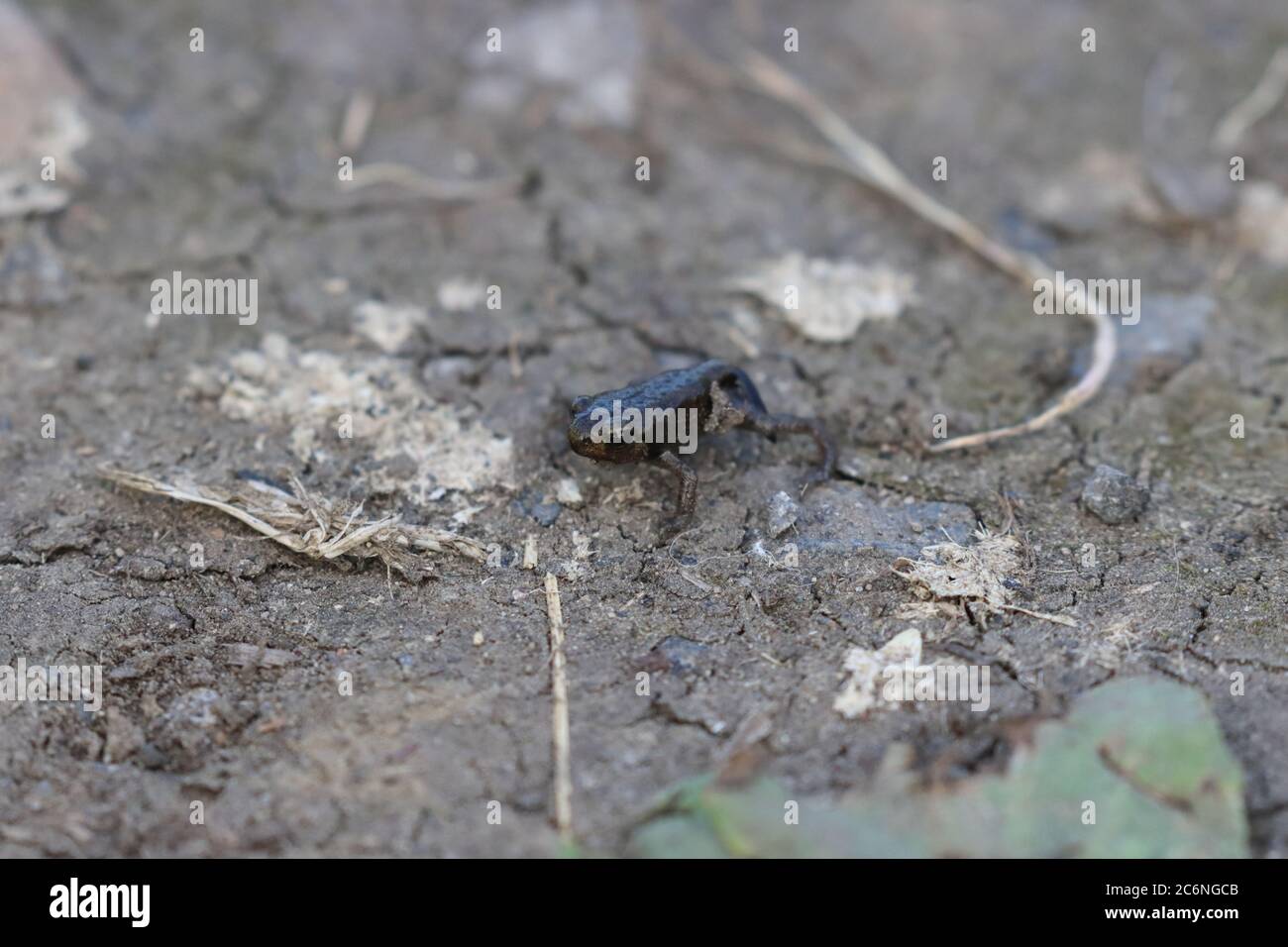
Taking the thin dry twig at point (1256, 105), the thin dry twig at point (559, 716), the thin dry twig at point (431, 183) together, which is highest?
the thin dry twig at point (1256, 105)

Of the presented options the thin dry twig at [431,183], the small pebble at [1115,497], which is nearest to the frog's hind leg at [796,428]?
the small pebble at [1115,497]

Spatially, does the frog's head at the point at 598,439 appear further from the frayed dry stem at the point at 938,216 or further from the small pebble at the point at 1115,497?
the small pebble at the point at 1115,497

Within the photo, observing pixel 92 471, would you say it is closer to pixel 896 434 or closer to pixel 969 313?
pixel 896 434
